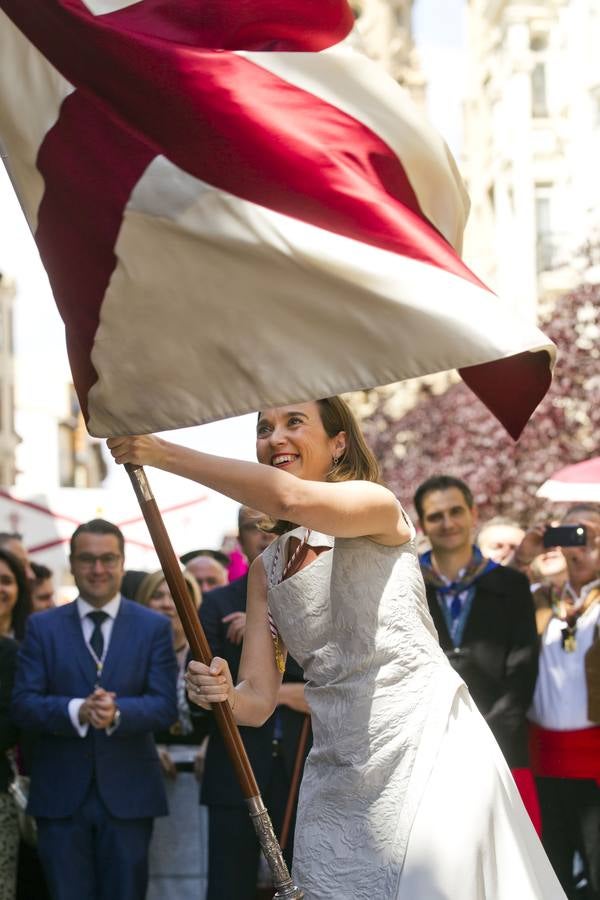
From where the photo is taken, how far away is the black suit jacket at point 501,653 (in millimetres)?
9023

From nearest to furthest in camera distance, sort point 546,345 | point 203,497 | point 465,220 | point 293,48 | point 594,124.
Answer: point 546,345 < point 293,48 < point 465,220 < point 203,497 < point 594,124

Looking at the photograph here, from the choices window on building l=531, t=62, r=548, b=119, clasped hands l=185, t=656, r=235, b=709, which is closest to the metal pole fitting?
clasped hands l=185, t=656, r=235, b=709

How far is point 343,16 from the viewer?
5613 mm

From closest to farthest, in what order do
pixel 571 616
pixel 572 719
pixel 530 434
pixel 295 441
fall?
pixel 295 441 < pixel 572 719 < pixel 571 616 < pixel 530 434

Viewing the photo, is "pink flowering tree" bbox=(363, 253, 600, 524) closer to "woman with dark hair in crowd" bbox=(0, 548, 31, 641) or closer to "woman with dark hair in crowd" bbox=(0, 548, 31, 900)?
"woman with dark hair in crowd" bbox=(0, 548, 31, 641)

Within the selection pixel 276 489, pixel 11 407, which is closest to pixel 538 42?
pixel 11 407

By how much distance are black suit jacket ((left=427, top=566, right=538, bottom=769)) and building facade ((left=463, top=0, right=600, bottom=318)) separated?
3105 centimetres

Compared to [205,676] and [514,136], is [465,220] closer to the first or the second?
[205,676]

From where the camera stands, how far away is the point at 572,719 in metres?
9.48

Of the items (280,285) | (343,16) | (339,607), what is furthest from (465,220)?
(339,607)

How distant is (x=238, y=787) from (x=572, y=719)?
6.34 ft

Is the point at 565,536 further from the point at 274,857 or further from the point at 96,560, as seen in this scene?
the point at 274,857

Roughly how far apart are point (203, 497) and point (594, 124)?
27.8m

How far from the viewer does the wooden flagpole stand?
489cm
